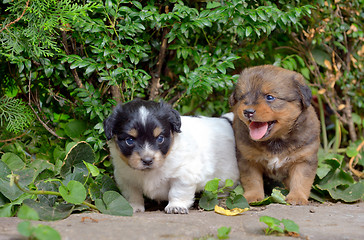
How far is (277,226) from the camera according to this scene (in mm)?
3754

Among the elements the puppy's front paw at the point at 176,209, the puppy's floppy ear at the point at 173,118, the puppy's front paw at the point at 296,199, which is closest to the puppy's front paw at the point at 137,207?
the puppy's front paw at the point at 176,209

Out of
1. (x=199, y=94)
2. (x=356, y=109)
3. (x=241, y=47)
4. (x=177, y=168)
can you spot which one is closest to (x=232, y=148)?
(x=199, y=94)

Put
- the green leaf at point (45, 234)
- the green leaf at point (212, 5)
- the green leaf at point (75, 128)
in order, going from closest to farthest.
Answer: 1. the green leaf at point (45, 234)
2. the green leaf at point (212, 5)
3. the green leaf at point (75, 128)

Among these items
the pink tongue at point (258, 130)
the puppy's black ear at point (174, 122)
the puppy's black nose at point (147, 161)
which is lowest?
the puppy's black nose at point (147, 161)

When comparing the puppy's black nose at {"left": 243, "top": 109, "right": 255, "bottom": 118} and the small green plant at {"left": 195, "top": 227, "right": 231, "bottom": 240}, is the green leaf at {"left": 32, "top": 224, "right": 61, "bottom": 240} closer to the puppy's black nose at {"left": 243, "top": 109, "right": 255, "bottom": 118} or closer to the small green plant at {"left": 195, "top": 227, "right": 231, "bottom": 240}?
the small green plant at {"left": 195, "top": 227, "right": 231, "bottom": 240}

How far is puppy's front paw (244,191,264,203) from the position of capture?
500 cm

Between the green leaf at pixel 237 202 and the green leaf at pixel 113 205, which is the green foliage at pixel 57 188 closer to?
the green leaf at pixel 113 205

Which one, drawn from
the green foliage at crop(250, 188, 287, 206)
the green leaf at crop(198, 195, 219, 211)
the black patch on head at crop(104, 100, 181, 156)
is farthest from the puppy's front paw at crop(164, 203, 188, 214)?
the green foliage at crop(250, 188, 287, 206)

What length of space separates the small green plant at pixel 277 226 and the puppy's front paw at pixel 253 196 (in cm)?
123

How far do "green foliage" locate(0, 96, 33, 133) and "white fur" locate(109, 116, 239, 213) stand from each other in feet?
4.15

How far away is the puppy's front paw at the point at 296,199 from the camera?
193 inches

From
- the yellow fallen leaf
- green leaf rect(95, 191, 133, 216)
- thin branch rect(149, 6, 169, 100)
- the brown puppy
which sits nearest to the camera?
green leaf rect(95, 191, 133, 216)

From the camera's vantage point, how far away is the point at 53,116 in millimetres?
5812

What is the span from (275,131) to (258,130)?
189 mm
